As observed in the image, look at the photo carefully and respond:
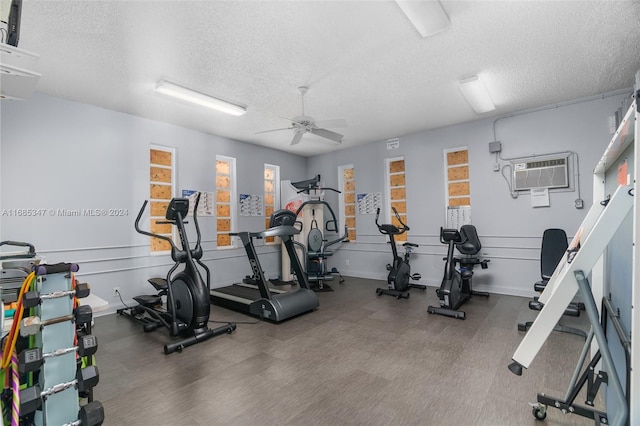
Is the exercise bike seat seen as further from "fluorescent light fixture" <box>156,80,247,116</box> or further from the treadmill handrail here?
"fluorescent light fixture" <box>156,80,247,116</box>

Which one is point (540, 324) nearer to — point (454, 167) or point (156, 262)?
point (454, 167)

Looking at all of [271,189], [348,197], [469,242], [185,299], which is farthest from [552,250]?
[271,189]

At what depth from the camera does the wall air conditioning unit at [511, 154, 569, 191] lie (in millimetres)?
4320

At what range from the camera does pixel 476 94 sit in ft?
12.5

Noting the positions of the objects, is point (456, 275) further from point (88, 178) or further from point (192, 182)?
point (88, 178)

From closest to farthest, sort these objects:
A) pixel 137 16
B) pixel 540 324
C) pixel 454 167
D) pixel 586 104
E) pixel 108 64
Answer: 1. pixel 540 324
2. pixel 137 16
3. pixel 108 64
4. pixel 586 104
5. pixel 454 167

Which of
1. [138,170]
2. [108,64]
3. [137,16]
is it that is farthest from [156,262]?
[137,16]

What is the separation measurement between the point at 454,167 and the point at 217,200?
15.0 feet

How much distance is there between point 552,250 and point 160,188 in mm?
5792

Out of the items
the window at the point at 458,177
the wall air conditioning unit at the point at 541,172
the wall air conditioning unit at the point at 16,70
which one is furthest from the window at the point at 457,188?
the wall air conditioning unit at the point at 16,70

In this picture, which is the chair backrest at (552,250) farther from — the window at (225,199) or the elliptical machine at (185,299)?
the window at (225,199)

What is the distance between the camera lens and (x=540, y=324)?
1.36 meters

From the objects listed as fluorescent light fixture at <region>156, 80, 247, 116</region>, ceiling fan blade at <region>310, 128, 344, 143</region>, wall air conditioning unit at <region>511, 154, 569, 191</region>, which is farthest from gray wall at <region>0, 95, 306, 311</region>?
wall air conditioning unit at <region>511, 154, 569, 191</region>

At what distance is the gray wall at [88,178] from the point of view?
11.5 ft
